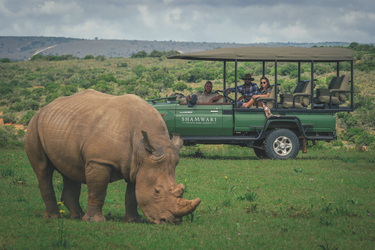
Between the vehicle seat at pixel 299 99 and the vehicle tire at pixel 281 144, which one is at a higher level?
the vehicle seat at pixel 299 99

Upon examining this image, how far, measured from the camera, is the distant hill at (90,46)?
518 ft

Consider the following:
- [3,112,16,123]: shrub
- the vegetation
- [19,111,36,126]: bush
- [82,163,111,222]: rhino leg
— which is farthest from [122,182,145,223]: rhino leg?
[3,112,16,123]: shrub

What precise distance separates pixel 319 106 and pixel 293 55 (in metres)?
1.70

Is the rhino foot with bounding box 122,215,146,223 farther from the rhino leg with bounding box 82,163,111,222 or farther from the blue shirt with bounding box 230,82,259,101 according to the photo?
the blue shirt with bounding box 230,82,259,101

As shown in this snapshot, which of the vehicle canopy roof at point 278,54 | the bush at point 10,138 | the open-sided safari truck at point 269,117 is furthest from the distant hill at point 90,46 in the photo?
the open-sided safari truck at point 269,117

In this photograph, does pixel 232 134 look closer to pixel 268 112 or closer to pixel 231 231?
pixel 268 112

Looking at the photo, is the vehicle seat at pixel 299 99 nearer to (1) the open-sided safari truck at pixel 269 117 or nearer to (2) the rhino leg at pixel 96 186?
(1) the open-sided safari truck at pixel 269 117

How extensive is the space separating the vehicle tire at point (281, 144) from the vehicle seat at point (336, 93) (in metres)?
1.36

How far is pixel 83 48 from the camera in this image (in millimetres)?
159250

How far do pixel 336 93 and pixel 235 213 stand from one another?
8363mm

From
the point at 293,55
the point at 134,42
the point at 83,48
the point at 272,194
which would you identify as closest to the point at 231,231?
the point at 272,194

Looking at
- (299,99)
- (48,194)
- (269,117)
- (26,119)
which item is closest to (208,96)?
(269,117)

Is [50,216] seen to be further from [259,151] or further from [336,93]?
[336,93]

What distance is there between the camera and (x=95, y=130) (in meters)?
7.10
